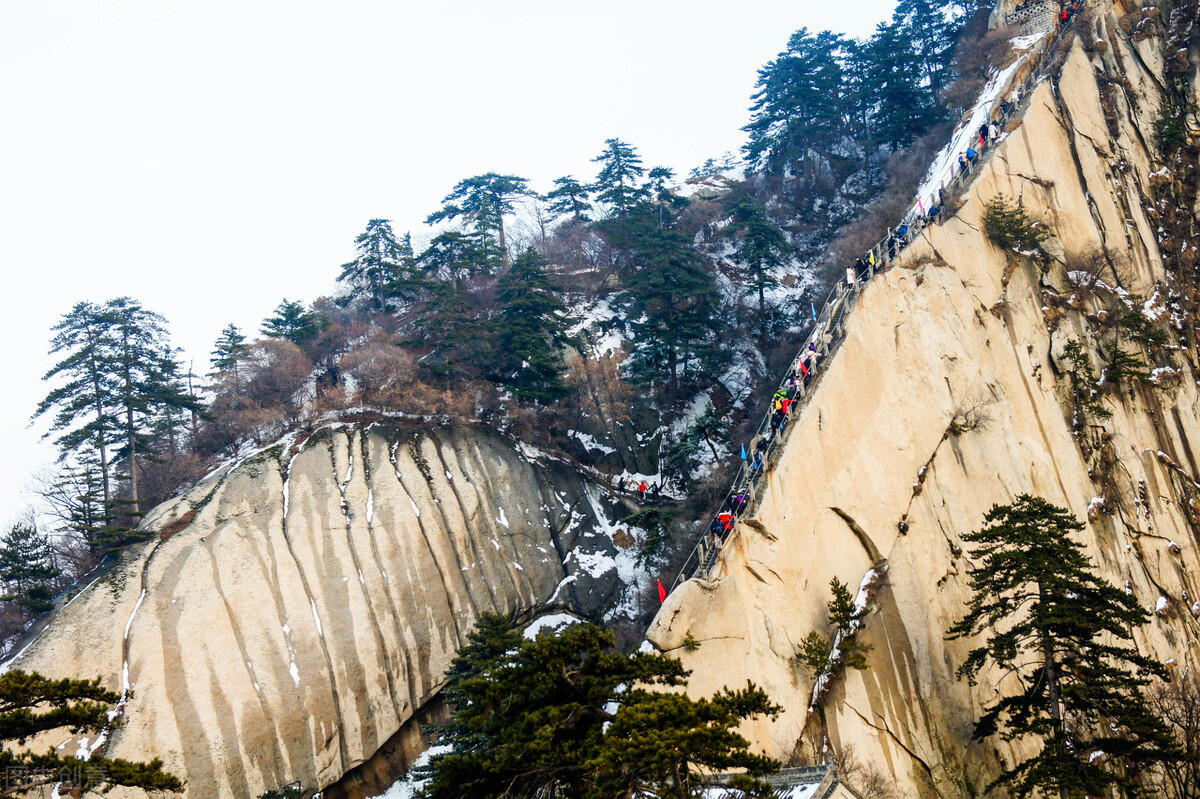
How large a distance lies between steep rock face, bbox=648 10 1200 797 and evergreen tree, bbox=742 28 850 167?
15472 mm

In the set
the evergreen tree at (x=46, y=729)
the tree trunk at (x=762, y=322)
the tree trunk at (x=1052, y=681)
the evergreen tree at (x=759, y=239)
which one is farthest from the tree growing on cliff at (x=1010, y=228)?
the evergreen tree at (x=46, y=729)

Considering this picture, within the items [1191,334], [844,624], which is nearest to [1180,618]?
[1191,334]

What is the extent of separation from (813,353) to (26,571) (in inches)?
1016

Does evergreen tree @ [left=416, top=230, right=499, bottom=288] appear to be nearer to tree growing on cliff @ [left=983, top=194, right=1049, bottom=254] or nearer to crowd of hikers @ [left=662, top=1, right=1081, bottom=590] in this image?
crowd of hikers @ [left=662, top=1, right=1081, bottom=590]

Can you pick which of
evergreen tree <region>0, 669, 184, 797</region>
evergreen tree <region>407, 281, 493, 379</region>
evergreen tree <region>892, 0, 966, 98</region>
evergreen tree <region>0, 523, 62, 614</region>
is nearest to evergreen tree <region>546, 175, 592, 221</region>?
evergreen tree <region>407, 281, 493, 379</region>

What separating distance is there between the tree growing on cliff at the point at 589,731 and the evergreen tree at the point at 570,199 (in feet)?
126

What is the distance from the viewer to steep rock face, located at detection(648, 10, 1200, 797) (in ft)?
60.4

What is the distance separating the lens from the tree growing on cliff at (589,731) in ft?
31.9

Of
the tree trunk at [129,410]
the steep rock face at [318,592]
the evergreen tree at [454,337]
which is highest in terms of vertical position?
the evergreen tree at [454,337]

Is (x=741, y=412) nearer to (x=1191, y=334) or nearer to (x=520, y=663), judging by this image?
(x=1191, y=334)

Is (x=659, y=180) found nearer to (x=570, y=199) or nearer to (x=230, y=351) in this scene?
(x=570, y=199)

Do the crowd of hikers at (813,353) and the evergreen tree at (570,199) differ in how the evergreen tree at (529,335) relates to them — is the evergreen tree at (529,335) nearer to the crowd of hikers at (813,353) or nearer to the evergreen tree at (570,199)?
the crowd of hikers at (813,353)

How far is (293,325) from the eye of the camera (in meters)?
33.3

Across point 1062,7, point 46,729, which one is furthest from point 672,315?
point 1062,7
